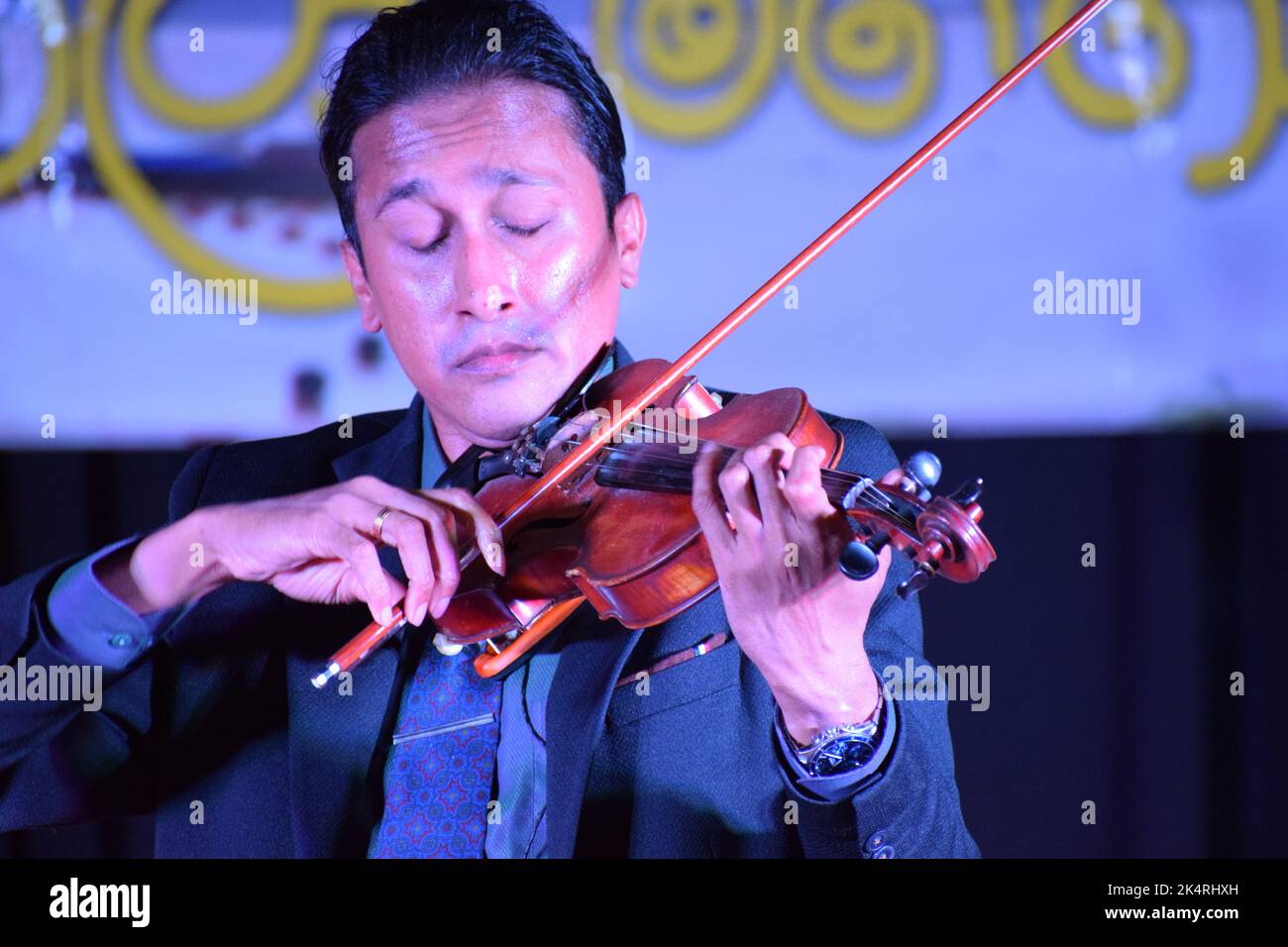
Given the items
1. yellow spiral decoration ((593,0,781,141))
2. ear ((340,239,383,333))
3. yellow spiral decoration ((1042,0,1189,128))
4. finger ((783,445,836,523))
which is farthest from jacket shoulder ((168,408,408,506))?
yellow spiral decoration ((1042,0,1189,128))

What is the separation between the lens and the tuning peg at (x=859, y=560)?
4.25 feet

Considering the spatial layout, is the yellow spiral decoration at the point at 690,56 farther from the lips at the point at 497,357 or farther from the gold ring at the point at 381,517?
the gold ring at the point at 381,517

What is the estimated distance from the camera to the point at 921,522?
1297 mm

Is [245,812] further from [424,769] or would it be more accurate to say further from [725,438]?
[725,438]

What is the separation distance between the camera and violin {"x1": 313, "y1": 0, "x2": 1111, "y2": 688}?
148 cm

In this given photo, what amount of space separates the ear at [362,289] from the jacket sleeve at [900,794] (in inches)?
A: 32.7

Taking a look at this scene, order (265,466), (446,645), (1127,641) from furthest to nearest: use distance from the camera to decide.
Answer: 1. (1127,641)
2. (265,466)
3. (446,645)

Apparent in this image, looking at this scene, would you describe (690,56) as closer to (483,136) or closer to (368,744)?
(483,136)

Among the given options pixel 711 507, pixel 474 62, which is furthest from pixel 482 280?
pixel 711 507

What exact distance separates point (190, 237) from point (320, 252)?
22 cm

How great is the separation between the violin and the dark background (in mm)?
622

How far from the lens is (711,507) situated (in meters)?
1.45

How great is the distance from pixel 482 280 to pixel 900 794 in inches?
33.7
